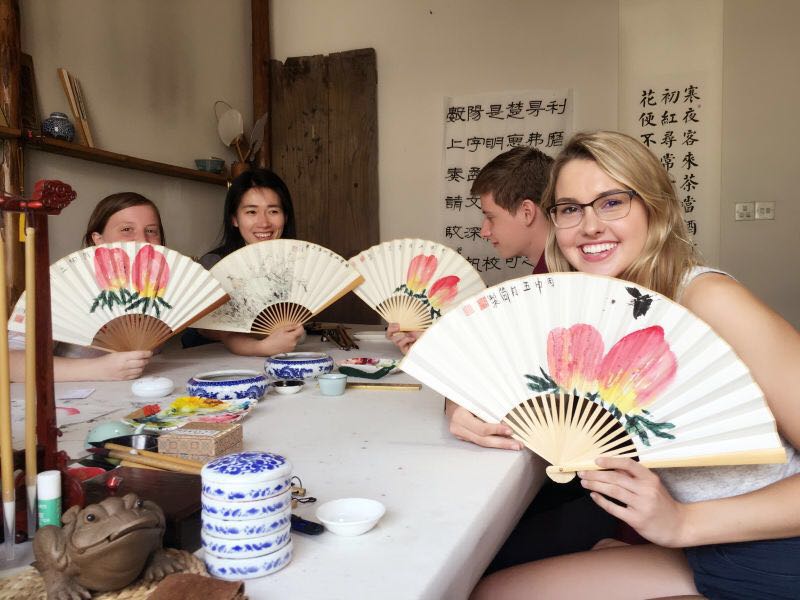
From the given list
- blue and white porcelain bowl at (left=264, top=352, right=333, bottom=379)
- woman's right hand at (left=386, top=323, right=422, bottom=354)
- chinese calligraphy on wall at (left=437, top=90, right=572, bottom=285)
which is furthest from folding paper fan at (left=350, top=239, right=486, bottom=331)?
chinese calligraphy on wall at (left=437, top=90, right=572, bottom=285)

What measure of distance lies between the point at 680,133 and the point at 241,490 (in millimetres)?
3320

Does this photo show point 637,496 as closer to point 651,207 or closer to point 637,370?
point 637,370

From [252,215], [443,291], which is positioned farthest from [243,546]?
[252,215]

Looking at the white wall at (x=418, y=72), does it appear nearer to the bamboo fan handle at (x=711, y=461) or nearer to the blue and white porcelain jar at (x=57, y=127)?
the blue and white porcelain jar at (x=57, y=127)

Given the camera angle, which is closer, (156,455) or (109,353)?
(156,455)

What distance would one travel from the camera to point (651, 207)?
47.5 inches

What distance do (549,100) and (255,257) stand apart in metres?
2.25

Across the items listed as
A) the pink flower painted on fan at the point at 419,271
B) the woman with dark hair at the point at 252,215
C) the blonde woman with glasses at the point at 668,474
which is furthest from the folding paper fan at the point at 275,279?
A: the blonde woman with glasses at the point at 668,474

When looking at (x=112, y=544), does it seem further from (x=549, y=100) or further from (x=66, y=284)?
(x=549, y=100)

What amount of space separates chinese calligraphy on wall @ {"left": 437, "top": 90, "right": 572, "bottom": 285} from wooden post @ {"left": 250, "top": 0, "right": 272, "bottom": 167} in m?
1.18

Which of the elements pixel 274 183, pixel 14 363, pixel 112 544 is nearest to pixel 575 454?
pixel 112 544

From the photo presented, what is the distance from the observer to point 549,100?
358 cm

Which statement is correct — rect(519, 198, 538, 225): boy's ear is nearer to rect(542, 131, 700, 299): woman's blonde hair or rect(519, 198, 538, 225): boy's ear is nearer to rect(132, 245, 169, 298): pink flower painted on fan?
rect(542, 131, 700, 299): woman's blonde hair

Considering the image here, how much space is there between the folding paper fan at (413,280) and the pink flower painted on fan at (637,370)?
1.36m
